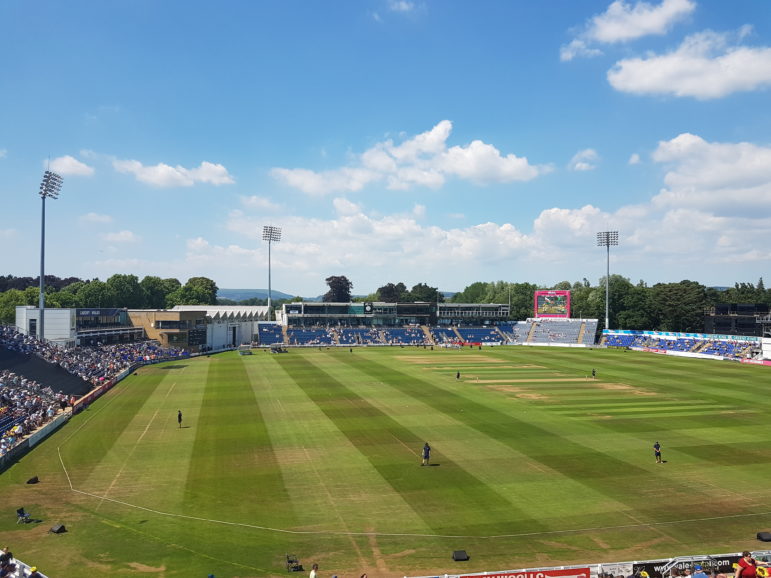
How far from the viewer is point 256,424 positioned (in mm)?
37938

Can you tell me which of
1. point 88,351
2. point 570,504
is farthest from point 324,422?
point 88,351

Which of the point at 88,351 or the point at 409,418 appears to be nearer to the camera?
the point at 409,418

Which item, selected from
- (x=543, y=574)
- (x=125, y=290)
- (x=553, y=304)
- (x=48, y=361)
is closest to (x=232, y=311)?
(x=125, y=290)

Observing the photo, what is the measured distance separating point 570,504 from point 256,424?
22353mm

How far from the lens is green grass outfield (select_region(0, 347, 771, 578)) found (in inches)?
754

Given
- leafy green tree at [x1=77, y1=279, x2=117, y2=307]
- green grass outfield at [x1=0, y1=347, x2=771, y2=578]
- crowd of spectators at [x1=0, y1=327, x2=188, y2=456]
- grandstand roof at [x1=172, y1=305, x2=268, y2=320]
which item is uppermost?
leafy green tree at [x1=77, y1=279, x2=117, y2=307]

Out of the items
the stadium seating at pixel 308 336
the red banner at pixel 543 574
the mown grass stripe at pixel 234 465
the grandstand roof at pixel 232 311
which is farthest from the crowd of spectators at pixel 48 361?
the grandstand roof at pixel 232 311

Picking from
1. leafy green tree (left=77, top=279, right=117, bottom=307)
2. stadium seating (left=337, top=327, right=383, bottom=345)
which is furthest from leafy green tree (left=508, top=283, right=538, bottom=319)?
leafy green tree (left=77, top=279, right=117, bottom=307)

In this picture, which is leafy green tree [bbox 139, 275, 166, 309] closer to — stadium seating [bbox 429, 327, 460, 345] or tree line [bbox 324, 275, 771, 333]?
stadium seating [bbox 429, 327, 460, 345]

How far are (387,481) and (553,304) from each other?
9886cm

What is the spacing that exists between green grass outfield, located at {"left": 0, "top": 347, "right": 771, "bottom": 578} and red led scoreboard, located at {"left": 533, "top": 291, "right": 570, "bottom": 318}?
65282 millimetres

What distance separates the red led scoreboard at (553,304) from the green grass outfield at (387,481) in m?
65.3

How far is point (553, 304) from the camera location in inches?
4646

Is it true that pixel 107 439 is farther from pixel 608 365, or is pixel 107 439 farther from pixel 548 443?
pixel 608 365
